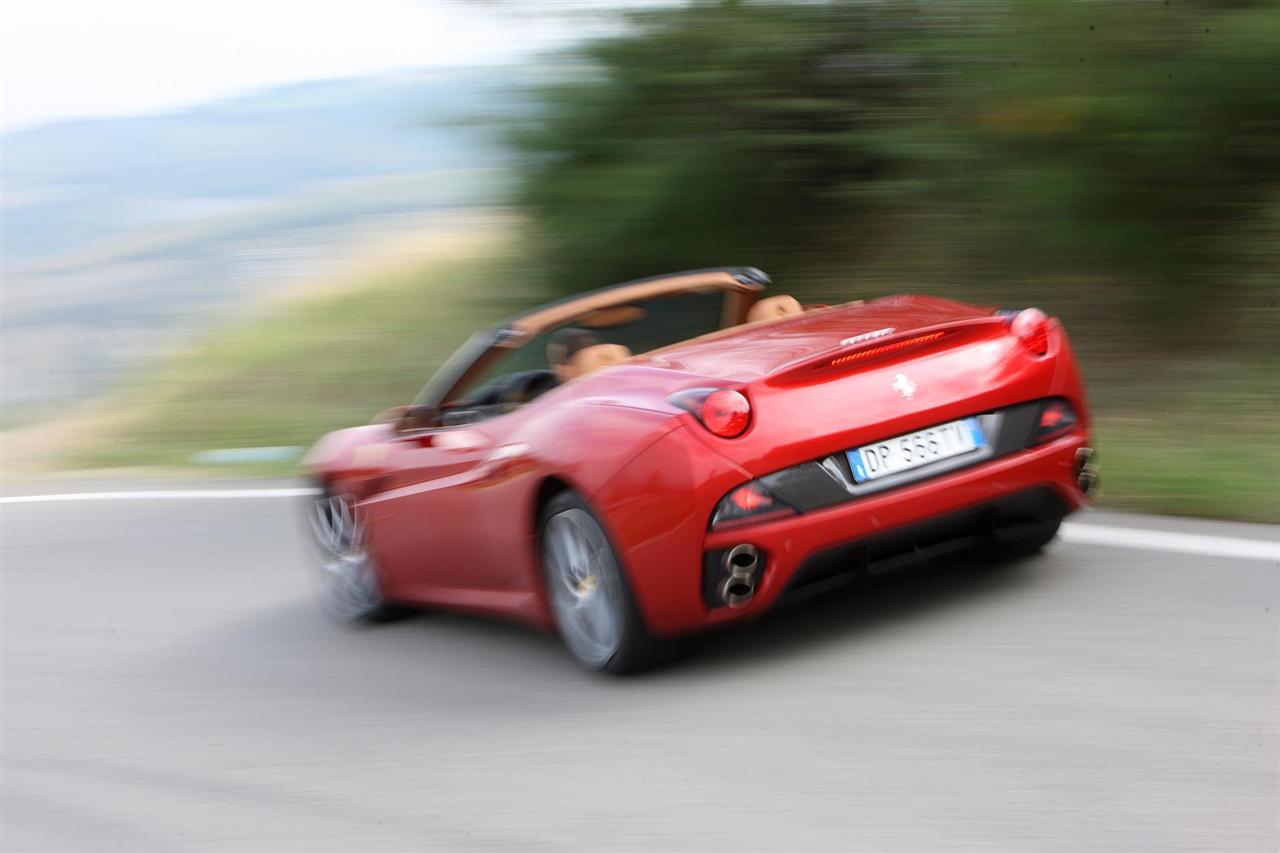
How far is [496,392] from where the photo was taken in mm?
5684

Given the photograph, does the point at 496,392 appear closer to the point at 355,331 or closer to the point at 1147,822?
the point at 1147,822

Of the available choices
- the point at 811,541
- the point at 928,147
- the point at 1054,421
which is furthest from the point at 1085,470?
the point at 928,147

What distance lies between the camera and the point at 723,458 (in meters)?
4.31

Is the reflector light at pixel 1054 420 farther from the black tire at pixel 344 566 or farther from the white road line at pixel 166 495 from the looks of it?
the white road line at pixel 166 495

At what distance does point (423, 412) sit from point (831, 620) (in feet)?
5.30

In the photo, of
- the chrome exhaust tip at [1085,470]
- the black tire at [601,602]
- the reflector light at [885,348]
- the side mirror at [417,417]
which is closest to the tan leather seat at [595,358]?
the black tire at [601,602]

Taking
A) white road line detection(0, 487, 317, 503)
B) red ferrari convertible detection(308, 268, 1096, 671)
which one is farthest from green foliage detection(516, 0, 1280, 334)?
red ferrari convertible detection(308, 268, 1096, 671)

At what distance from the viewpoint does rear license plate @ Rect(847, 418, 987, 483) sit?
4422 mm

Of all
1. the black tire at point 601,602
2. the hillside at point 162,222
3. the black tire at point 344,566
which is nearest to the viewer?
the black tire at point 601,602

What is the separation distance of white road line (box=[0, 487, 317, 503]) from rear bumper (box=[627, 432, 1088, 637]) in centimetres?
501

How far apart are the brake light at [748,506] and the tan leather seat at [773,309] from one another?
132cm

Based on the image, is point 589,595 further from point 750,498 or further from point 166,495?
point 166,495

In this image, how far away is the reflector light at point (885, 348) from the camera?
4.55 metres

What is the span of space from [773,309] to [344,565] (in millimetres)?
1989
